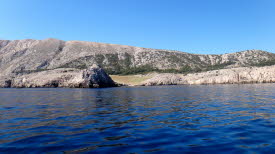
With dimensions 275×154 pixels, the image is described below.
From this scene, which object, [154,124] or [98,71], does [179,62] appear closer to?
[98,71]

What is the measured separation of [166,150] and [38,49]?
208254mm

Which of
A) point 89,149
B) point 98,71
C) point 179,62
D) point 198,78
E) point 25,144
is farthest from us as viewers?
point 179,62

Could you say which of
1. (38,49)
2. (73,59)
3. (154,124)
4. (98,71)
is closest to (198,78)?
(98,71)

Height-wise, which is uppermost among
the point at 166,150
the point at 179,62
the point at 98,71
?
the point at 179,62

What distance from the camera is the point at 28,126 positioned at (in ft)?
41.9

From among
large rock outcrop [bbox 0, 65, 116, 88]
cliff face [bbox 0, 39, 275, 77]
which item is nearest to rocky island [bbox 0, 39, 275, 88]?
cliff face [bbox 0, 39, 275, 77]

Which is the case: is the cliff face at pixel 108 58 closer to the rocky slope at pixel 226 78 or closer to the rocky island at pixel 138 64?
Answer: the rocky island at pixel 138 64

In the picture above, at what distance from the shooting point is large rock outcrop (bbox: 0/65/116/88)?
249 ft

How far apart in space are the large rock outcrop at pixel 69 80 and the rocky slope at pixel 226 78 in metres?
25.1

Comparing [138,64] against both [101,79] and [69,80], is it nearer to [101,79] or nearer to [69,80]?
[69,80]

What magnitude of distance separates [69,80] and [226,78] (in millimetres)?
70101

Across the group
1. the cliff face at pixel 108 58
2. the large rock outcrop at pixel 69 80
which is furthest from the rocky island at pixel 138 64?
the large rock outcrop at pixel 69 80

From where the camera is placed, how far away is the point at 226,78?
94.7 metres

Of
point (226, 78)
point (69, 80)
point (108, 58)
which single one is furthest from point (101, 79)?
point (108, 58)
